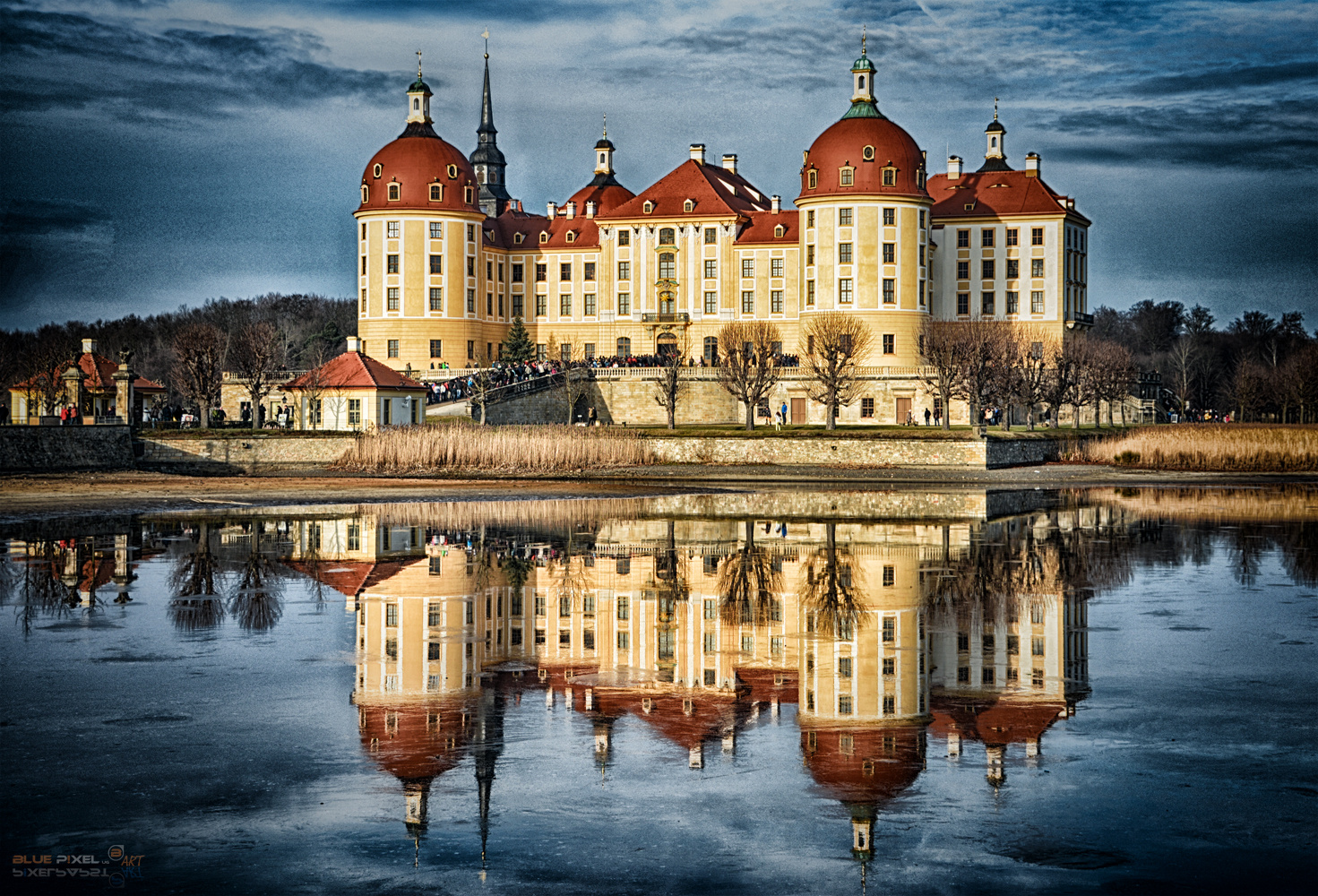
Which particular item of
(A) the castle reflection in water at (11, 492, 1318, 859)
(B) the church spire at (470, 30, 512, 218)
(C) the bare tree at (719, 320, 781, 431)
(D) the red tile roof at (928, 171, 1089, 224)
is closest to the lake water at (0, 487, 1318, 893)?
(A) the castle reflection in water at (11, 492, 1318, 859)

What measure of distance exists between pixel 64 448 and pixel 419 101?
3803cm

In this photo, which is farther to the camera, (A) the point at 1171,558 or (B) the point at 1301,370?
(B) the point at 1301,370

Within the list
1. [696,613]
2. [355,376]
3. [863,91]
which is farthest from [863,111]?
[696,613]

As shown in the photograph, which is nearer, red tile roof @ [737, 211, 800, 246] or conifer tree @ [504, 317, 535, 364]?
conifer tree @ [504, 317, 535, 364]

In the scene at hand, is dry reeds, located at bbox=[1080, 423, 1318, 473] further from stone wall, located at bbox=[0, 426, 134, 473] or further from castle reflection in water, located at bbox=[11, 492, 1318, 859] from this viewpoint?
stone wall, located at bbox=[0, 426, 134, 473]

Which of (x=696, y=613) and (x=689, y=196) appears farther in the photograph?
(x=689, y=196)

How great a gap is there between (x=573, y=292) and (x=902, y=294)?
19.9m

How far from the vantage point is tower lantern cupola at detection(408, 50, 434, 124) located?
82.7 meters

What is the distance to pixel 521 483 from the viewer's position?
44.3 meters

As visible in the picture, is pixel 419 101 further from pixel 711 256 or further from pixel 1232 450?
pixel 1232 450

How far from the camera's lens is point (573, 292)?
85312 millimetres

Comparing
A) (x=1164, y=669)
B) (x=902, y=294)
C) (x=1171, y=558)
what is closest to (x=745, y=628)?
(x=1164, y=669)

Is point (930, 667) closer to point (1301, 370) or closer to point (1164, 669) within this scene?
point (1164, 669)

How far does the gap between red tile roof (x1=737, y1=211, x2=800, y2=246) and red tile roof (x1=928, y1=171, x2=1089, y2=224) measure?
31.1 ft
